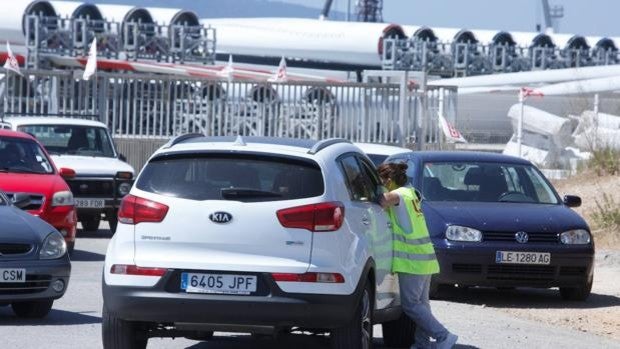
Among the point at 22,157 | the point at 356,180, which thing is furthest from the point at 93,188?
the point at 356,180

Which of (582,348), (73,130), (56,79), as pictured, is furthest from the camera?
(56,79)

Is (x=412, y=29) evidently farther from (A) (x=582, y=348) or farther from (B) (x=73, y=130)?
(A) (x=582, y=348)

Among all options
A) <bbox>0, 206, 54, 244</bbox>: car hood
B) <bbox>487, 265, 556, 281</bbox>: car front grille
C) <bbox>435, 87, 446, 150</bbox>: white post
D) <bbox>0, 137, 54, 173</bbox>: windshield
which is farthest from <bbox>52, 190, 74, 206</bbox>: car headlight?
<bbox>435, 87, 446, 150</bbox>: white post

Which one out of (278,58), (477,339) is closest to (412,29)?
(278,58)

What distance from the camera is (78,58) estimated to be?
5450 cm

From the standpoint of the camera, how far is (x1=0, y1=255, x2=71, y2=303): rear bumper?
12117 mm

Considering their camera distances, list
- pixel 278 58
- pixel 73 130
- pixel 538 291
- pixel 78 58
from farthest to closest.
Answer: pixel 278 58, pixel 78 58, pixel 73 130, pixel 538 291

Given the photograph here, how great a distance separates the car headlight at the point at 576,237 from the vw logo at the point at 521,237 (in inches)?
16.6

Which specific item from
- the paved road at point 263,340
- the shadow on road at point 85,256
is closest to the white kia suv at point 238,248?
the paved road at point 263,340

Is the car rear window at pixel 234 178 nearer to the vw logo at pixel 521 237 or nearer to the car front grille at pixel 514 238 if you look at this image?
the car front grille at pixel 514 238

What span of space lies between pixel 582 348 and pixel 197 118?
2209 cm

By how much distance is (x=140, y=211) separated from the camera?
31.3 feet

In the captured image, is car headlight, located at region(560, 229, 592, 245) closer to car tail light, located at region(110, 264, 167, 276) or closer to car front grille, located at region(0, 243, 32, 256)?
car front grille, located at region(0, 243, 32, 256)

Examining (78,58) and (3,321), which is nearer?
(3,321)
